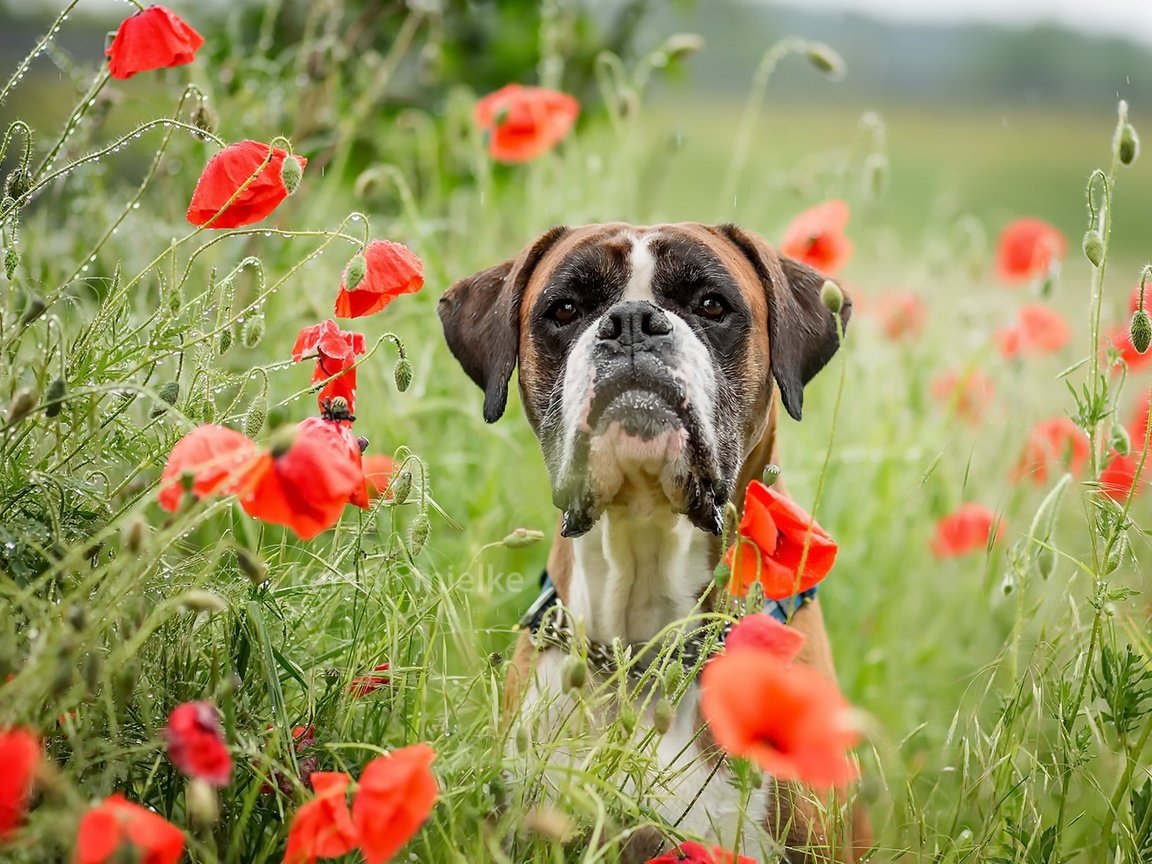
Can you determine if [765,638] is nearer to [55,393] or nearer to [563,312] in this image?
[55,393]

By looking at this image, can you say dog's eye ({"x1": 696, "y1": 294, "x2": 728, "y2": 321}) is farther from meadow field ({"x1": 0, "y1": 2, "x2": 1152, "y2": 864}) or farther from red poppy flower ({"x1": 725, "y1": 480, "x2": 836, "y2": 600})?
red poppy flower ({"x1": 725, "y1": 480, "x2": 836, "y2": 600})

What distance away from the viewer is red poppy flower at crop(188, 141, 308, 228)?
208 cm

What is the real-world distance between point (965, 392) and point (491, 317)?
1962mm

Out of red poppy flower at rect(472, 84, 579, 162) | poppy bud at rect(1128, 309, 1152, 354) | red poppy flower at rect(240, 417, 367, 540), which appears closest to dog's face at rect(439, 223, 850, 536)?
red poppy flower at rect(472, 84, 579, 162)

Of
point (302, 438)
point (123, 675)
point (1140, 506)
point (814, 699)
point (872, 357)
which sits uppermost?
point (302, 438)

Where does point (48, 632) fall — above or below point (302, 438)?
below

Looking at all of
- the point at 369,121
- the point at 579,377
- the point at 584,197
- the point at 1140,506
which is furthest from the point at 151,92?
the point at 1140,506

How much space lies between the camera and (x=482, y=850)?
6.31 ft

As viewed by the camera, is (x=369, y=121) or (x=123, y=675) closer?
(x=123, y=675)

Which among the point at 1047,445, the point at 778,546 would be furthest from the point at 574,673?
the point at 1047,445

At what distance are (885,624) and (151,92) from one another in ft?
10.1

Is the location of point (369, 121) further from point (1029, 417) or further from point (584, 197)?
point (1029, 417)

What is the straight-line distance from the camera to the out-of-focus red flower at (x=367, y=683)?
86.0 inches

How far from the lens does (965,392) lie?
166 inches
